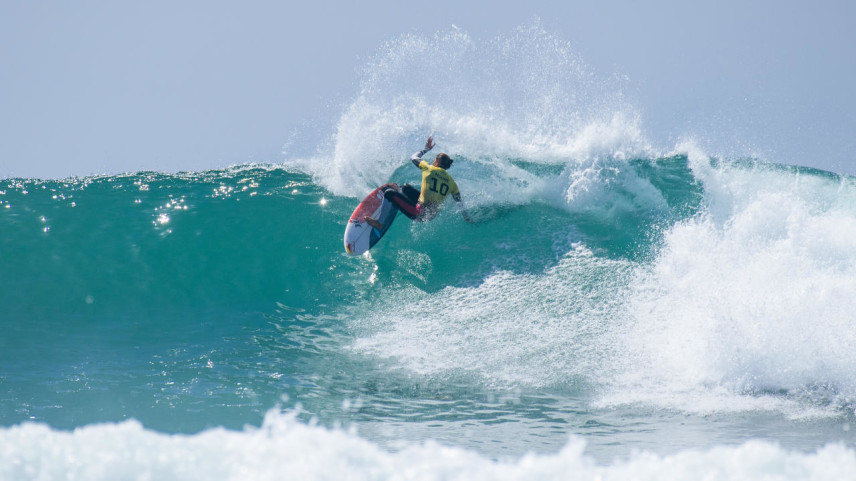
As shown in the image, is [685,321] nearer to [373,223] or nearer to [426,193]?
[426,193]

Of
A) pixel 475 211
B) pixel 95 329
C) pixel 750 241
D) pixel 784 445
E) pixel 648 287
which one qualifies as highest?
pixel 475 211

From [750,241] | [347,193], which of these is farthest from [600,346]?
[347,193]

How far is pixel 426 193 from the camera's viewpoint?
8.73 metres

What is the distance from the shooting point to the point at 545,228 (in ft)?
30.5

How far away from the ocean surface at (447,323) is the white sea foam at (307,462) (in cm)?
1

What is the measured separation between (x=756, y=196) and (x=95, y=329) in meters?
9.26

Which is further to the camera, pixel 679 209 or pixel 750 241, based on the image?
pixel 679 209

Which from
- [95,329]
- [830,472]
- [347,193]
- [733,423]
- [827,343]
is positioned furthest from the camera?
[347,193]

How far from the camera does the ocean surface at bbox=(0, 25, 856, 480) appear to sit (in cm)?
288

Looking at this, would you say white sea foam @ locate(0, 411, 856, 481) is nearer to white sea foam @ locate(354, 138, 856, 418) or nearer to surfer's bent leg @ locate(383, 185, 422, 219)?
white sea foam @ locate(354, 138, 856, 418)

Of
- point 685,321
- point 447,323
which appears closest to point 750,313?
point 685,321

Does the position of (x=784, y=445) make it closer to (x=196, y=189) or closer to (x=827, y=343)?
(x=827, y=343)

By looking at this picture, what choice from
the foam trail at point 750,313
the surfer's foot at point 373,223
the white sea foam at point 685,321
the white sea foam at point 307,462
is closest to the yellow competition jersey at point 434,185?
the surfer's foot at point 373,223

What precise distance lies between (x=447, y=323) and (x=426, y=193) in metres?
2.35
